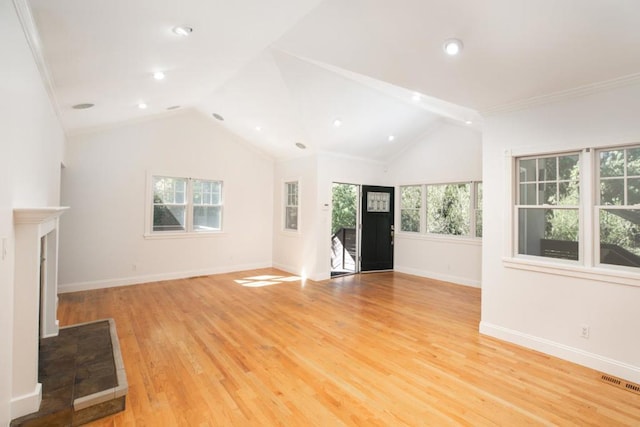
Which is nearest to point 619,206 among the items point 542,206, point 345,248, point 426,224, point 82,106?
point 542,206

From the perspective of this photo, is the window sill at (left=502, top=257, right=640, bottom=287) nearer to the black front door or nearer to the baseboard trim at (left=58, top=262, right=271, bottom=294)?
the black front door

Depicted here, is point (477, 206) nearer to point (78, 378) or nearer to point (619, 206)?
point (619, 206)

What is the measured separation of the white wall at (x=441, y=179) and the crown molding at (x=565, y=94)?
2478 millimetres

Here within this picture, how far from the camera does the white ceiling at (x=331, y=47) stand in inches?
81.7

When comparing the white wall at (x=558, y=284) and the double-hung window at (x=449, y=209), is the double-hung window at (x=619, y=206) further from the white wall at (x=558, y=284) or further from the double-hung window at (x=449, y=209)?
the double-hung window at (x=449, y=209)

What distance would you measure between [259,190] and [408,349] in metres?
5.10

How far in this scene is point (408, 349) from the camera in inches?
122

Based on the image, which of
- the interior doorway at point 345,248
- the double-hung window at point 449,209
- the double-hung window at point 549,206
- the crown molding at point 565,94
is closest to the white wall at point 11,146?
the crown molding at point 565,94

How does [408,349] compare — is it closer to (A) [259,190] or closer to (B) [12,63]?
(B) [12,63]

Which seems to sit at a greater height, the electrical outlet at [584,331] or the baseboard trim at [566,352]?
the electrical outlet at [584,331]

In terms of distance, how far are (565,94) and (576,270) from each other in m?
1.73

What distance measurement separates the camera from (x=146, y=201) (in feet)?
18.5

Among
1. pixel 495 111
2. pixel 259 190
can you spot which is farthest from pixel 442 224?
pixel 259 190

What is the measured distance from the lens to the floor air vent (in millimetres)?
2445
